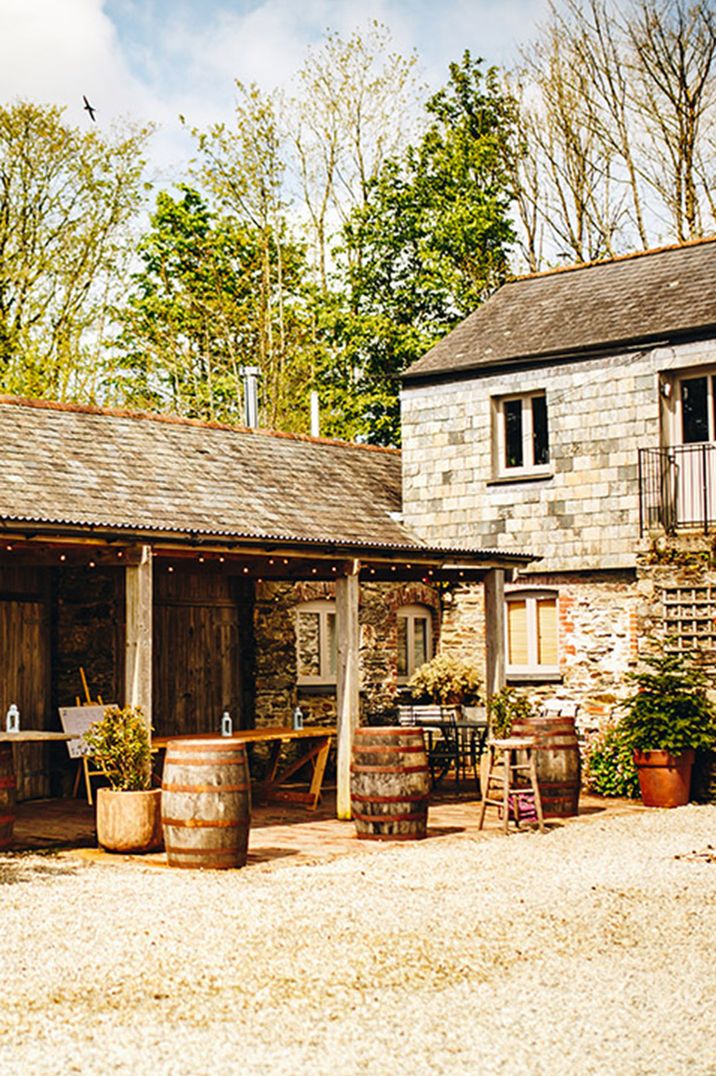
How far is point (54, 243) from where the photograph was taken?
89.6ft

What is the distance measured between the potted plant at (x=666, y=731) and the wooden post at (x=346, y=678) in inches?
129

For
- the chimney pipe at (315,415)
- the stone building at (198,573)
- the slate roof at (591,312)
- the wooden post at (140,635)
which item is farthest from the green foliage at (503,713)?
the chimney pipe at (315,415)

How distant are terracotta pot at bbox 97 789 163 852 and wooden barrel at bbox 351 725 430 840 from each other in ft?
5.65

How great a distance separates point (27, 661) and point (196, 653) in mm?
2086

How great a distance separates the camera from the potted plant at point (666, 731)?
14.2m

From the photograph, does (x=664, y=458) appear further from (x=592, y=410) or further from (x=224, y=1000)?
(x=224, y=1000)

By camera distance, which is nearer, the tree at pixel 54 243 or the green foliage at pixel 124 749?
the green foliage at pixel 124 749

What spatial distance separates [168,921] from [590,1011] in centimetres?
281

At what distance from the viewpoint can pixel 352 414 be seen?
89.8 feet

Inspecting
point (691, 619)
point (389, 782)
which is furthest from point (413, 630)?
point (389, 782)

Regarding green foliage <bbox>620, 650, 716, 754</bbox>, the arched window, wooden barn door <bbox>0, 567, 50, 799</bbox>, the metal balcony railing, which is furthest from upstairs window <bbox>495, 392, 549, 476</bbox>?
wooden barn door <bbox>0, 567, 50, 799</bbox>

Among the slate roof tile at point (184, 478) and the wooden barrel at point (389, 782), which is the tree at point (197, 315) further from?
the wooden barrel at point (389, 782)

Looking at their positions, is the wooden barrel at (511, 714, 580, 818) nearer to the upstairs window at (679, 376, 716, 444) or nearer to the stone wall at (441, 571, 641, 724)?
the stone wall at (441, 571, 641, 724)

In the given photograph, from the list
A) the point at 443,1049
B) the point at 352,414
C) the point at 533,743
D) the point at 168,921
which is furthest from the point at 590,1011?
the point at 352,414
